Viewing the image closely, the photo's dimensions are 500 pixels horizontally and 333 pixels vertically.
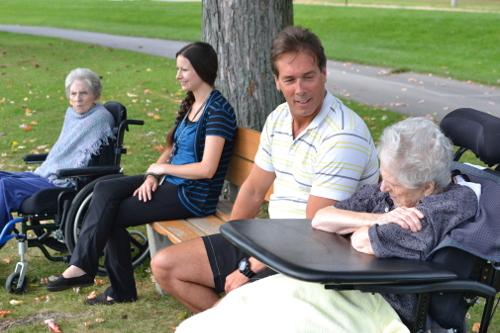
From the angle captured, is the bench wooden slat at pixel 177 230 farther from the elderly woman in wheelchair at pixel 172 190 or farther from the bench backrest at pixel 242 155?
the bench backrest at pixel 242 155

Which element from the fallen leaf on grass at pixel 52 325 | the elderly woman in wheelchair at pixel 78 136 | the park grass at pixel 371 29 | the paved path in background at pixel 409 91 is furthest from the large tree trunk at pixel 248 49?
the park grass at pixel 371 29

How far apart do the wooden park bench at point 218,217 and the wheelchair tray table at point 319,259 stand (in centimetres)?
132

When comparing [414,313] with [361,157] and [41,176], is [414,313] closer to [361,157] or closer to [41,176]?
[361,157]

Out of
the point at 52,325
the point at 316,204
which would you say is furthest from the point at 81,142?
the point at 316,204

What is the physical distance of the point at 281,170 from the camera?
3.27m

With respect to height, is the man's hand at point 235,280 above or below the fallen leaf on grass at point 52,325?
above

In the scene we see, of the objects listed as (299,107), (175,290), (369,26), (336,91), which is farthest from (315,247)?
(369,26)

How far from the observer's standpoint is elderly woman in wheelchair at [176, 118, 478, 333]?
7.61ft

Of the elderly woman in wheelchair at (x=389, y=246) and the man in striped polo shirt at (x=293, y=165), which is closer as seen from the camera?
the elderly woman in wheelchair at (x=389, y=246)

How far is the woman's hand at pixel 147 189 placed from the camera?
4066mm

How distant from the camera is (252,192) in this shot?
356 cm

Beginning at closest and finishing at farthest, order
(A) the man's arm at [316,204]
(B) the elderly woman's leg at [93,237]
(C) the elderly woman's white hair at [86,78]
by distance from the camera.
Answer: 1. (A) the man's arm at [316,204]
2. (B) the elderly woman's leg at [93,237]
3. (C) the elderly woman's white hair at [86,78]

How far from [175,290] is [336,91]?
28.9ft

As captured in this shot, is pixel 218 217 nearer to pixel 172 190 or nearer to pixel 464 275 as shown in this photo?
pixel 172 190
